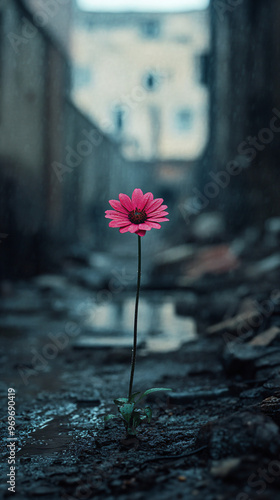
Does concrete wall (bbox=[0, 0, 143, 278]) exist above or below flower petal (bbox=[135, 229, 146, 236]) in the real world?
above

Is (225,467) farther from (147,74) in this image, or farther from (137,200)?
(147,74)

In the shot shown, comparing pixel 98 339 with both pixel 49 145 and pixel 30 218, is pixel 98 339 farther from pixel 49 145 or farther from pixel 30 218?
pixel 49 145

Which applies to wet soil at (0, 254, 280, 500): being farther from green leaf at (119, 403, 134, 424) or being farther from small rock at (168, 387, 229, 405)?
green leaf at (119, 403, 134, 424)

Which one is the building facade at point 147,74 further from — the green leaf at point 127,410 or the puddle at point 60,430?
the green leaf at point 127,410

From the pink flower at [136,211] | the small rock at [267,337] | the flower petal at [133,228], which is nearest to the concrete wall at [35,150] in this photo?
the small rock at [267,337]

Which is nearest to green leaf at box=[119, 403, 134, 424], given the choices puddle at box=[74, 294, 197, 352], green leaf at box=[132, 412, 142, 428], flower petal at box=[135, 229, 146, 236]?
green leaf at box=[132, 412, 142, 428]

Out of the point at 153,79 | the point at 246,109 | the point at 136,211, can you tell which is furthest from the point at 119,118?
the point at 136,211

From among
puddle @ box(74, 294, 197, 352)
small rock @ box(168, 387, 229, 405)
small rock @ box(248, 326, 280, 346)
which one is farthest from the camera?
puddle @ box(74, 294, 197, 352)

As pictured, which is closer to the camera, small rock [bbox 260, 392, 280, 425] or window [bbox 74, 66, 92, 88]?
small rock [bbox 260, 392, 280, 425]
